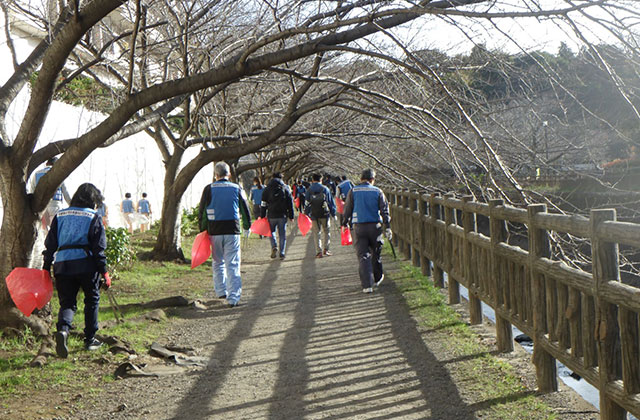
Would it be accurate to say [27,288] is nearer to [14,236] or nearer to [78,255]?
[78,255]

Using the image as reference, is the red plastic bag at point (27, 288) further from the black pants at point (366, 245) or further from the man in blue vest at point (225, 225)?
the black pants at point (366, 245)

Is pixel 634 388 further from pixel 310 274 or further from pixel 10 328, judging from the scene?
pixel 310 274

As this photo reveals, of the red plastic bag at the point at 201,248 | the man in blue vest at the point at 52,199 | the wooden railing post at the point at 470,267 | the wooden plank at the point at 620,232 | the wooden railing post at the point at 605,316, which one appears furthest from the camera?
the man in blue vest at the point at 52,199

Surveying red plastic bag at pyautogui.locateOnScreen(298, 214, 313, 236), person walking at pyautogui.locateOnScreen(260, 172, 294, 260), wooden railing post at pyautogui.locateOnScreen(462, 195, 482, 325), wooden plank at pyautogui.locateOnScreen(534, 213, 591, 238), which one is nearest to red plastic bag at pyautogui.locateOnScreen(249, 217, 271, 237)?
person walking at pyautogui.locateOnScreen(260, 172, 294, 260)

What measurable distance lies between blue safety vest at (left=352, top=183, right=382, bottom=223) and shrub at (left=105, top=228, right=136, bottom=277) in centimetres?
432

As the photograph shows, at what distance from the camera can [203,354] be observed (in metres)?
6.70

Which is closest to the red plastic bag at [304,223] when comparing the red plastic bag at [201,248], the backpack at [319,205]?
the backpack at [319,205]

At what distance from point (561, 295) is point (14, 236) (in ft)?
17.6

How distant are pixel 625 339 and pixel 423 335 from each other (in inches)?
146

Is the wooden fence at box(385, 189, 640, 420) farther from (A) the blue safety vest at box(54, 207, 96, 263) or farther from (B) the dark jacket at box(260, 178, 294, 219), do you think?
(B) the dark jacket at box(260, 178, 294, 219)

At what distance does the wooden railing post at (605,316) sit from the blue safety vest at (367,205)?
6325 mm

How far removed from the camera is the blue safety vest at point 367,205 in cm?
1011

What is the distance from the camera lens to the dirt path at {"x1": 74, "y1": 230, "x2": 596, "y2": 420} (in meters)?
4.86

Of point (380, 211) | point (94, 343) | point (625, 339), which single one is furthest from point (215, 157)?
point (625, 339)
